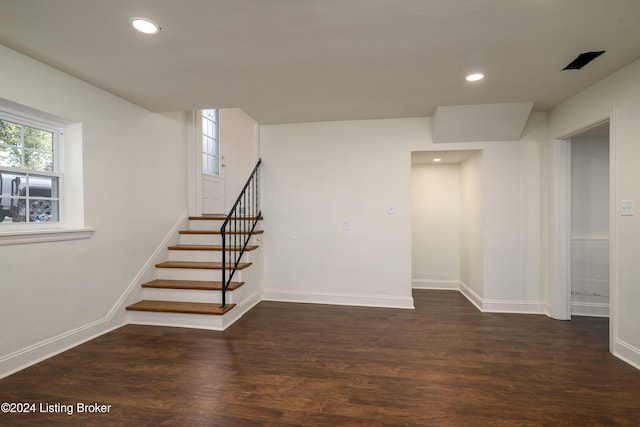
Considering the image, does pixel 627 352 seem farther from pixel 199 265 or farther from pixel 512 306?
pixel 199 265

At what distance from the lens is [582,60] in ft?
7.58

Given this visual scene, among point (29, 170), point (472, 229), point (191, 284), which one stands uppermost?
point (29, 170)

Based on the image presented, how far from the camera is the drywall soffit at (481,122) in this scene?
10.8 feet

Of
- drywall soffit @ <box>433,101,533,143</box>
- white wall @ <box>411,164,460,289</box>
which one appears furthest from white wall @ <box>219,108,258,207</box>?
drywall soffit @ <box>433,101,533,143</box>

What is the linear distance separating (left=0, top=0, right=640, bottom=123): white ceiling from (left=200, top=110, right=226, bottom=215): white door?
1798mm

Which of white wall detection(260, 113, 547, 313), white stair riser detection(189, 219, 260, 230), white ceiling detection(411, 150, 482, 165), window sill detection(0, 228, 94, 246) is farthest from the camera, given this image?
white stair riser detection(189, 219, 260, 230)

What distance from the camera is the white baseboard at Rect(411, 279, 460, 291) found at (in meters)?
4.65

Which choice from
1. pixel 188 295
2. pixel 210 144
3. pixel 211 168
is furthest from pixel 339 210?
pixel 210 144

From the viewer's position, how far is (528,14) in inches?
69.7

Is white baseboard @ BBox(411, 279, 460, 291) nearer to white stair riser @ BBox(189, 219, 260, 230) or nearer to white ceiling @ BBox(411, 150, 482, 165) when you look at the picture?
white ceiling @ BBox(411, 150, 482, 165)

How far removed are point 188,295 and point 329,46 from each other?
2828mm

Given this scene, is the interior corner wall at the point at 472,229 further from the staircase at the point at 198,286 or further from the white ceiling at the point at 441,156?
the staircase at the point at 198,286

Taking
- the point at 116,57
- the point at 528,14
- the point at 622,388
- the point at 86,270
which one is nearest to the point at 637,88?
the point at 528,14

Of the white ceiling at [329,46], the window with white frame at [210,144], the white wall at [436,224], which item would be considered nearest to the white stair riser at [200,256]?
the window with white frame at [210,144]
